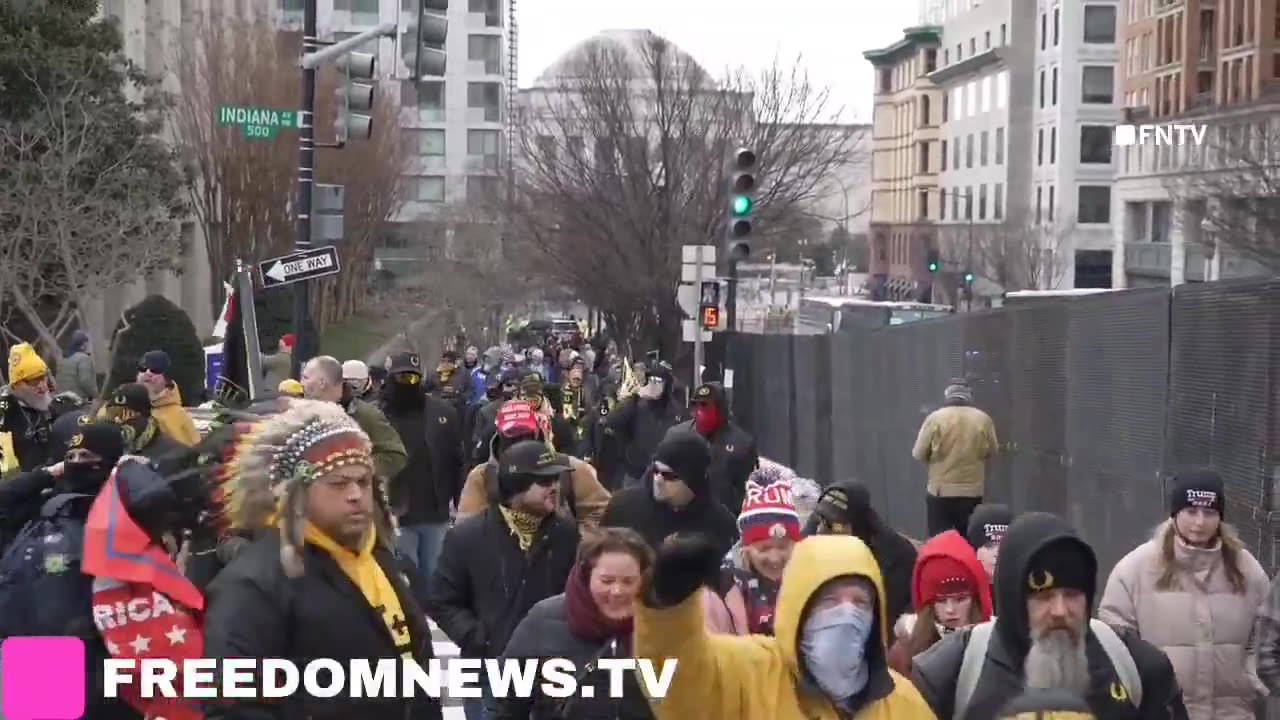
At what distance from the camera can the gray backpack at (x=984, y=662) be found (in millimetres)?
4691

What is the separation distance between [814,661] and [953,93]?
11297 cm

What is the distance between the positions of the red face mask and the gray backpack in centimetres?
880

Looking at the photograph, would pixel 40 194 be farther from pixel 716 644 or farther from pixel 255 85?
pixel 716 644

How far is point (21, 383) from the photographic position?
11516mm

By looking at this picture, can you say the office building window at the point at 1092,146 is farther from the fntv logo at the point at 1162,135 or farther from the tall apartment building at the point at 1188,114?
the fntv logo at the point at 1162,135

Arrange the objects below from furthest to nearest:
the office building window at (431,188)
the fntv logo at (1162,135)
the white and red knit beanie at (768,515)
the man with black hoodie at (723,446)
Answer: the office building window at (431,188) < the fntv logo at (1162,135) < the man with black hoodie at (723,446) < the white and red knit beanie at (768,515)

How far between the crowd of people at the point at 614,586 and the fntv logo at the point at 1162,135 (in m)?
47.7

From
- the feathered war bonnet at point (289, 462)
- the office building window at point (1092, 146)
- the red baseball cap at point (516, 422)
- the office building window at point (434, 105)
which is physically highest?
the office building window at point (434, 105)

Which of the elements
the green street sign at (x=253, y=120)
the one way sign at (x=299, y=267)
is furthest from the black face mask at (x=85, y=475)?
the green street sign at (x=253, y=120)

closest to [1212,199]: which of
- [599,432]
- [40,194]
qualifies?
[40,194]

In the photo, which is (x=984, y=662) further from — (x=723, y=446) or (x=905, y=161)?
(x=905, y=161)

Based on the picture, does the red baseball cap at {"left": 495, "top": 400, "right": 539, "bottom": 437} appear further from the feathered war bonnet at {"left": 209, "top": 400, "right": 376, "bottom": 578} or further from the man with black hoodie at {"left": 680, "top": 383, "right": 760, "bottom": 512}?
the man with black hoodie at {"left": 680, "top": 383, "right": 760, "bottom": 512}

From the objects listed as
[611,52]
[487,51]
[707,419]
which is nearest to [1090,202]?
[487,51]

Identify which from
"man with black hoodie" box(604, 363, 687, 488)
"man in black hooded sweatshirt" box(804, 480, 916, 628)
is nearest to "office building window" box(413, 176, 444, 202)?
"man with black hoodie" box(604, 363, 687, 488)
